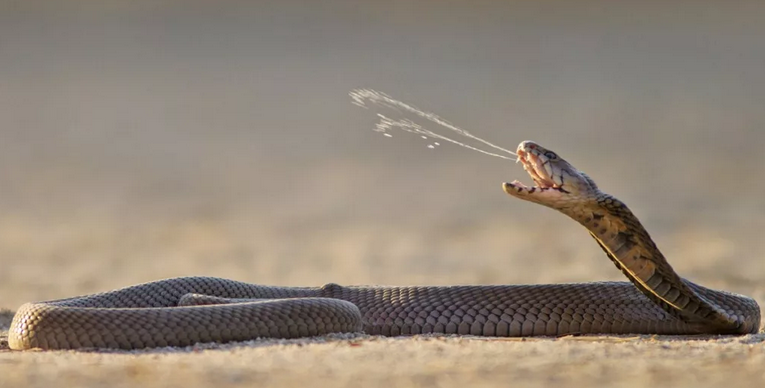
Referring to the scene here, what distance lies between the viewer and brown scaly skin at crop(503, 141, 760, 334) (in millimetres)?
9266

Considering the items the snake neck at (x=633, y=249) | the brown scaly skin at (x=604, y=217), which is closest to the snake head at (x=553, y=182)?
the brown scaly skin at (x=604, y=217)

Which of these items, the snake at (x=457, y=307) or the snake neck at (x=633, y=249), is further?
the snake neck at (x=633, y=249)

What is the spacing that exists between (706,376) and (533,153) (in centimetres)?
320

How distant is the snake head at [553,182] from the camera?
9180 mm

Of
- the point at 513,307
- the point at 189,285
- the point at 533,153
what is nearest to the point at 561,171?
the point at 533,153

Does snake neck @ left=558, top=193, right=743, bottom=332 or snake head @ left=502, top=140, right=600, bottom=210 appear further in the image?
snake neck @ left=558, top=193, right=743, bottom=332

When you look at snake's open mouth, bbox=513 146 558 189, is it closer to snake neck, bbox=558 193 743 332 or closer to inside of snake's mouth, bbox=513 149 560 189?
inside of snake's mouth, bbox=513 149 560 189

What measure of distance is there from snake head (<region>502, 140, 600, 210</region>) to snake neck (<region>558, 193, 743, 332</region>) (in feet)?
0.36

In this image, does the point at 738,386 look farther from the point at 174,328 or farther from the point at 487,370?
the point at 174,328

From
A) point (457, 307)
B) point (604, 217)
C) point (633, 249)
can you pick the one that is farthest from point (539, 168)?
point (457, 307)

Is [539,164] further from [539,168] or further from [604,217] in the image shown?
[604,217]

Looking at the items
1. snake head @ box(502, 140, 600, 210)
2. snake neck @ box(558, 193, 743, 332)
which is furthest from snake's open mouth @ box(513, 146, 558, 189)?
snake neck @ box(558, 193, 743, 332)

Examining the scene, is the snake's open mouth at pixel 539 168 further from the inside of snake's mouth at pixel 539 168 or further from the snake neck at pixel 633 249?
the snake neck at pixel 633 249

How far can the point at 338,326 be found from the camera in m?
9.62
